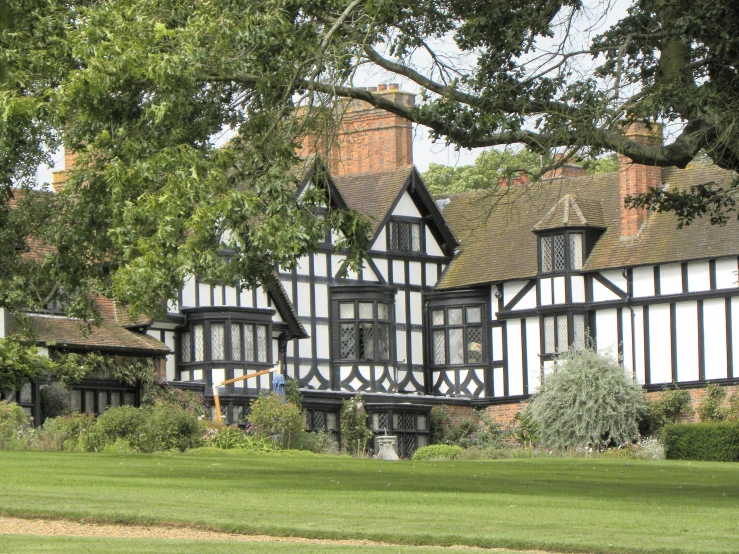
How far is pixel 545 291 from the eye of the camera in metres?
40.2

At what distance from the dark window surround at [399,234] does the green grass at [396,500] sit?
683 inches

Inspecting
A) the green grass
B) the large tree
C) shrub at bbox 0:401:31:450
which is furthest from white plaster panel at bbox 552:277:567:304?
the large tree

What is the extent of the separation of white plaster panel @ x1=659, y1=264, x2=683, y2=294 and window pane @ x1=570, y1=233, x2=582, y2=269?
8.45ft

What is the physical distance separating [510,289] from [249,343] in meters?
8.29

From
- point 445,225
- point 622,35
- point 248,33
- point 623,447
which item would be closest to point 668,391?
point 623,447

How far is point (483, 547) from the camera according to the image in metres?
12.6

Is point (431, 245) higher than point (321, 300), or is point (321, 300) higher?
point (431, 245)

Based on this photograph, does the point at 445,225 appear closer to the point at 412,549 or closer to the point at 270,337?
the point at 270,337

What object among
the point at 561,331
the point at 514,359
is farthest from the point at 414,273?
the point at 561,331

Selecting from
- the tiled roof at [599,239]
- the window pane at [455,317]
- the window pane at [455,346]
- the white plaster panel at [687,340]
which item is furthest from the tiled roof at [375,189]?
the white plaster panel at [687,340]

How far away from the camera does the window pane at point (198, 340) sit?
36812 millimetres

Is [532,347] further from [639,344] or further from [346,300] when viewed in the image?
[346,300]

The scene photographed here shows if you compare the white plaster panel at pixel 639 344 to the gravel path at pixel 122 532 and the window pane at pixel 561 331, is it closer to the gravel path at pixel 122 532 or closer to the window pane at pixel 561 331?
the window pane at pixel 561 331

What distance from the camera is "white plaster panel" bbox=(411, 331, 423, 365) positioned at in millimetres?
42125
